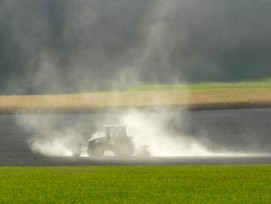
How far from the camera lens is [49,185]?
3809 cm

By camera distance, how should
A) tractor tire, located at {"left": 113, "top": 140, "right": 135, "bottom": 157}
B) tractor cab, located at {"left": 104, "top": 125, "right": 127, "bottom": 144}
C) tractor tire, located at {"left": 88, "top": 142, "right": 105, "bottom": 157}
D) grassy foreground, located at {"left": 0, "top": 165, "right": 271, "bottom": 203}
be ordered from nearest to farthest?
grassy foreground, located at {"left": 0, "top": 165, "right": 271, "bottom": 203} < tractor tire, located at {"left": 113, "top": 140, "right": 135, "bottom": 157} < tractor cab, located at {"left": 104, "top": 125, "right": 127, "bottom": 144} < tractor tire, located at {"left": 88, "top": 142, "right": 105, "bottom": 157}

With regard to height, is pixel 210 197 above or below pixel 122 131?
below

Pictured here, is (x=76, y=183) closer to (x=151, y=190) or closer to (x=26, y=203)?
(x=151, y=190)

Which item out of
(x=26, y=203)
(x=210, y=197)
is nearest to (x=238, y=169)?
(x=210, y=197)

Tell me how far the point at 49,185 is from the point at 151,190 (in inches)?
231

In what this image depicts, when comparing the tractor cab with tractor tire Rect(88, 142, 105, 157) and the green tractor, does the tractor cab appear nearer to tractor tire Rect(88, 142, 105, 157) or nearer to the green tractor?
the green tractor

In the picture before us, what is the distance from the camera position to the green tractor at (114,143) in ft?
196

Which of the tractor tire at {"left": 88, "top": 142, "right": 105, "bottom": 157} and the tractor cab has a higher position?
the tractor cab

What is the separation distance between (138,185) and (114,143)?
2276cm

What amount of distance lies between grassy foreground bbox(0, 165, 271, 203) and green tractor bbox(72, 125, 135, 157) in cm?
1060

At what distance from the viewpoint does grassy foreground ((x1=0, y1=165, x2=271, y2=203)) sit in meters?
31.8

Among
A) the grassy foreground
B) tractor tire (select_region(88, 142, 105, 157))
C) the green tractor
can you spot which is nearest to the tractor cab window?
the green tractor

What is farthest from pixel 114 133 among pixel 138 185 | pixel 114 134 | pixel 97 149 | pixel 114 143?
pixel 138 185

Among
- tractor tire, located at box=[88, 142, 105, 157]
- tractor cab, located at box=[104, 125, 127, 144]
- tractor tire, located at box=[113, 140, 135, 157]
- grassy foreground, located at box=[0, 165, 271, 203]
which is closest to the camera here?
grassy foreground, located at box=[0, 165, 271, 203]
